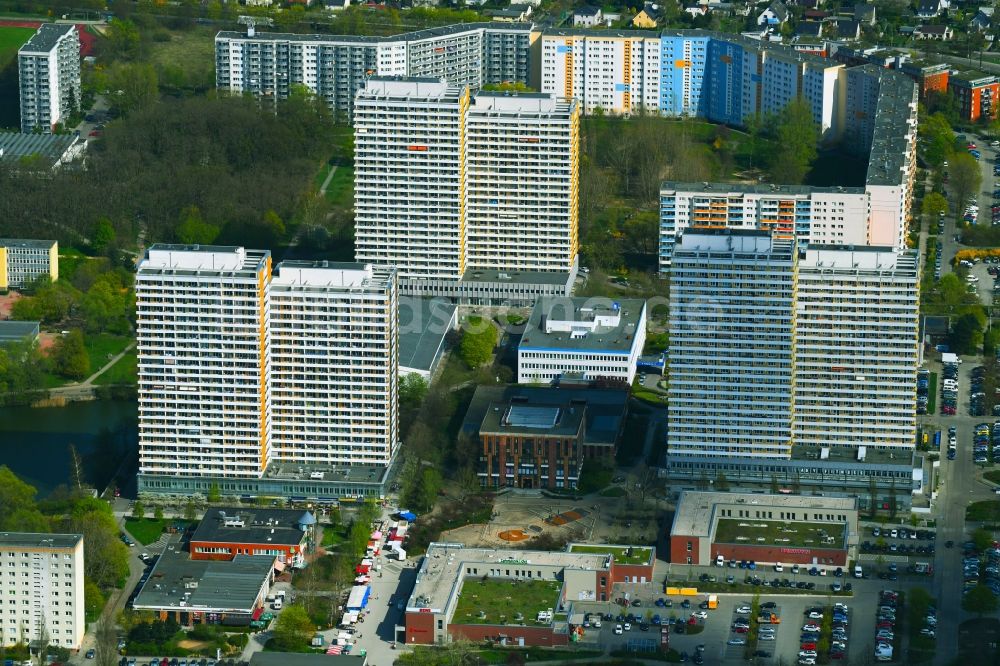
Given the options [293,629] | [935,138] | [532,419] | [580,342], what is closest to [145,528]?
[293,629]

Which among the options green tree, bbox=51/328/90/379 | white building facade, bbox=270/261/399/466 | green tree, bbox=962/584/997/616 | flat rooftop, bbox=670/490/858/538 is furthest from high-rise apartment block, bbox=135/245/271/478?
green tree, bbox=962/584/997/616

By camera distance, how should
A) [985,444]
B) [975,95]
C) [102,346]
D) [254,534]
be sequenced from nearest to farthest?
[254,534] → [985,444] → [102,346] → [975,95]

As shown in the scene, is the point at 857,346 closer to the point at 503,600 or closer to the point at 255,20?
the point at 503,600

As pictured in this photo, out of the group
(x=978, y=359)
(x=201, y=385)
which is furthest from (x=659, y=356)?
(x=201, y=385)

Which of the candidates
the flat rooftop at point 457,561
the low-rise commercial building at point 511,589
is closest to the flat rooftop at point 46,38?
the flat rooftop at point 457,561

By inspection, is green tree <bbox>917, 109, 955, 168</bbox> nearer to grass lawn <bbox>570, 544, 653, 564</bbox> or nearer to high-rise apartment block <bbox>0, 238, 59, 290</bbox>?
high-rise apartment block <bbox>0, 238, 59, 290</bbox>

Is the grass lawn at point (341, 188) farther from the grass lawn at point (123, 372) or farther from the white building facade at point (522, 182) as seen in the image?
the grass lawn at point (123, 372)
